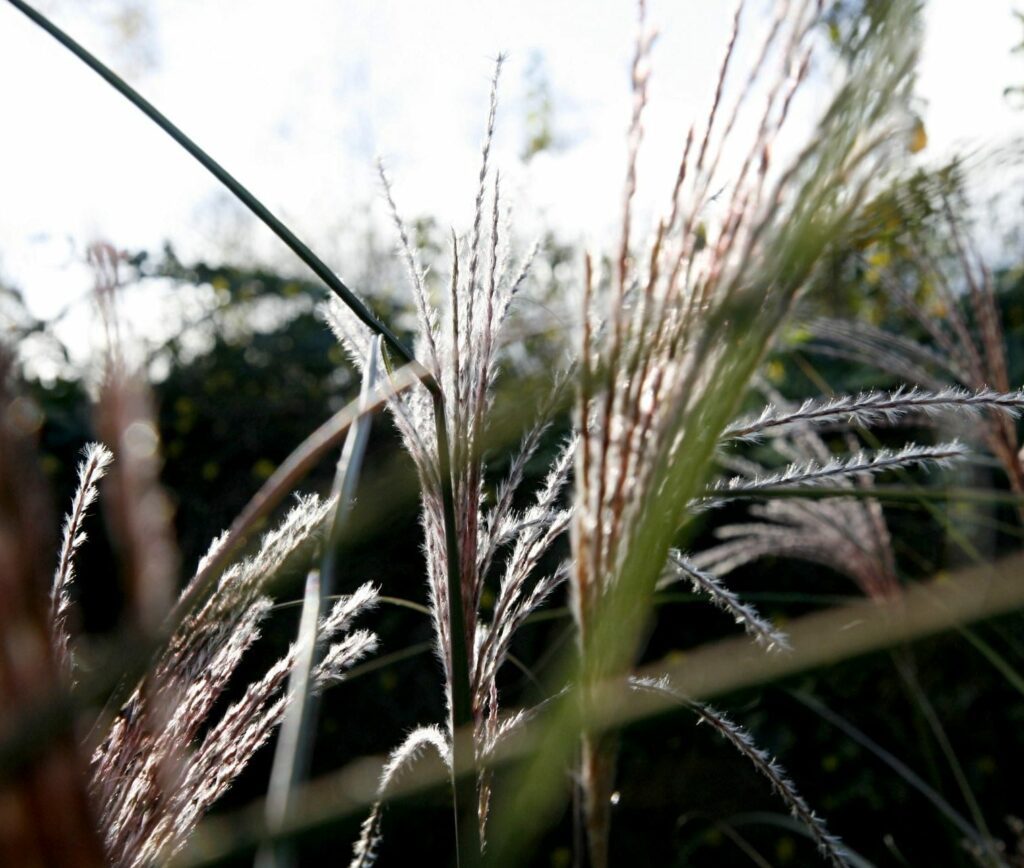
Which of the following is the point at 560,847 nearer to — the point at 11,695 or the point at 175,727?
the point at 175,727

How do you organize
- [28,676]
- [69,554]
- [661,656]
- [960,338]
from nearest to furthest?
[28,676] < [69,554] < [960,338] < [661,656]

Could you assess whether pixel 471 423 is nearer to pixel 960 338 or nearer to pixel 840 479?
pixel 840 479

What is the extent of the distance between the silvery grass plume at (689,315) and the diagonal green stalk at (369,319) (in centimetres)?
11

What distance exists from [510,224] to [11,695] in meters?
0.56

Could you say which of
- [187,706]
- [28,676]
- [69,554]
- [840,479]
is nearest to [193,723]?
[187,706]

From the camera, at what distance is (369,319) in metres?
0.65

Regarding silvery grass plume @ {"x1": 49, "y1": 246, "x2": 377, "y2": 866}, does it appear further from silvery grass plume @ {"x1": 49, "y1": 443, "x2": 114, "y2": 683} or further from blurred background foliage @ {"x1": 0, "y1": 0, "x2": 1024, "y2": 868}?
blurred background foliage @ {"x1": 0, "y1": 0, "x2": 1024, "y2": 868}

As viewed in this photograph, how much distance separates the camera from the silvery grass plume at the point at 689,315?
16.5 inches

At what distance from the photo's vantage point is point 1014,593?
0.62 meters

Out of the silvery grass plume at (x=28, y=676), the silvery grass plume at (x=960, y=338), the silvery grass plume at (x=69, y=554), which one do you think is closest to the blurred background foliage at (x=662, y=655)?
the silvery grass plume at (x=960, y=338)

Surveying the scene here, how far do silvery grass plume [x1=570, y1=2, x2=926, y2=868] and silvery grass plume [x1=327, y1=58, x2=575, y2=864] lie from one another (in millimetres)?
149

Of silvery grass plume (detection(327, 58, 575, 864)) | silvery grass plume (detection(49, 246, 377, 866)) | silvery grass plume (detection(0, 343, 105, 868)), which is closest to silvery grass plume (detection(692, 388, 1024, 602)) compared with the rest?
silvery grass plume (detection(327, 58, 575, 864))

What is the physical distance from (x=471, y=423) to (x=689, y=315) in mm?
235

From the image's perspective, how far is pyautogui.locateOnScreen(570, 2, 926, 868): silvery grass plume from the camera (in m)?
0.42
